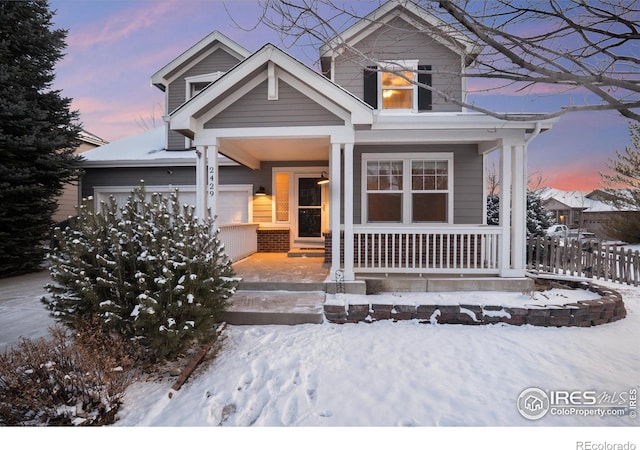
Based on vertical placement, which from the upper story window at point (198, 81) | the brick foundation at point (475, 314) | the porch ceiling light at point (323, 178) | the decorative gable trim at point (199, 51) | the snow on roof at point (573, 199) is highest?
the decorative gable trim at point (199, 51)

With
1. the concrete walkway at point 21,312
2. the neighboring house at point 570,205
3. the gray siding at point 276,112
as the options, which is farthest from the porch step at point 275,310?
the neighboring house at point 570,205

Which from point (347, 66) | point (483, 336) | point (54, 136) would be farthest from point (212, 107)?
point (54, 136)

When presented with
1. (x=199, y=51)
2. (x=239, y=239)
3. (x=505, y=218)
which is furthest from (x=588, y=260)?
(x=199, y=51)

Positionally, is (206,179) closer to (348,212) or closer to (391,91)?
(348,212)

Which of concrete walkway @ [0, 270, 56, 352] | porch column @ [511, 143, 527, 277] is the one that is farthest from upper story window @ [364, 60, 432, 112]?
concrete walkway @ [0, 270, 56, 352]

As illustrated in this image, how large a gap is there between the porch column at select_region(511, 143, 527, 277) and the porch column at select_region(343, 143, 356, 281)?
9.83 ft

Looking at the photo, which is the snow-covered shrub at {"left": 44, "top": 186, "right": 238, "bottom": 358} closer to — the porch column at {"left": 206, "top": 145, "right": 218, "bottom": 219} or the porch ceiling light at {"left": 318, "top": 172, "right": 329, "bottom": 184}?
the porch column at {"left": 206, "top": 145, "right": 218, "bottom": 219}

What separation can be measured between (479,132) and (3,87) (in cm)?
1112

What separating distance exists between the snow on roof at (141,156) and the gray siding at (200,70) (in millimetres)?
1479

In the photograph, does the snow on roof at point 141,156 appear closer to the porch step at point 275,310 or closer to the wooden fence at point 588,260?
the porch step at point 275,310

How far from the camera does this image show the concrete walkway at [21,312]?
4.21 metres

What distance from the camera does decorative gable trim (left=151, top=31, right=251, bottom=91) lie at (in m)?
9.62

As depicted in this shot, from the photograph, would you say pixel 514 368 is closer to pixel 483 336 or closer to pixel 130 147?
pixel 483 336

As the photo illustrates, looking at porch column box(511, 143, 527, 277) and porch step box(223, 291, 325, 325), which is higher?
porch column box(511, 143, 527, 277)
